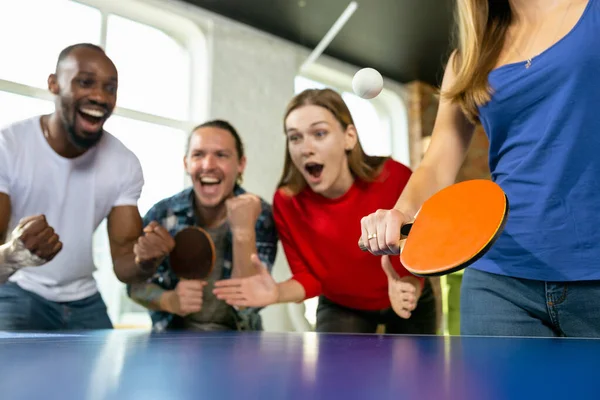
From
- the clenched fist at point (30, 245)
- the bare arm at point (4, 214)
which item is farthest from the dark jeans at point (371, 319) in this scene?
the bare arm at point (4, 214)

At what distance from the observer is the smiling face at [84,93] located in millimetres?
1383

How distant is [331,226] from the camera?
56.2 inches

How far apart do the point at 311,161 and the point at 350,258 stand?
0.96 feet

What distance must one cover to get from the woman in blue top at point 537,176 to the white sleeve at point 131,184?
889 millimetres

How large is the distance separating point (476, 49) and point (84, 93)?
1001 mm

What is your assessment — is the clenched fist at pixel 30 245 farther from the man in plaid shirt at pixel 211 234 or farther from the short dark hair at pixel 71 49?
the short dark hair at pixel 71 49

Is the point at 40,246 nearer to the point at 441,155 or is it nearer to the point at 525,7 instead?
the point at 441,155

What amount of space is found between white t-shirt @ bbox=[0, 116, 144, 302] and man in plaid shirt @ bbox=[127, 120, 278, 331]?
0.50 ft

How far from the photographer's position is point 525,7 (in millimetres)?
815

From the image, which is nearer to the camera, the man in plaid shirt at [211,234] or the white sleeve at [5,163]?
the white sleeve at [5,163]

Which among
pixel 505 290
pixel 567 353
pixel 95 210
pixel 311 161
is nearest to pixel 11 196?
pixel 95 210

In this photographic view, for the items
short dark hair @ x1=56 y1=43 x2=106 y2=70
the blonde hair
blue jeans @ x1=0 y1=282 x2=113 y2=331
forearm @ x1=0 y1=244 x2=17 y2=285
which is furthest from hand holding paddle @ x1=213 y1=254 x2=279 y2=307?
short dark hair @ x1=56 y1=43 x2=106 y2=70

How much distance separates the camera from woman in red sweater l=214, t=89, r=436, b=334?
A: 1.42 meters

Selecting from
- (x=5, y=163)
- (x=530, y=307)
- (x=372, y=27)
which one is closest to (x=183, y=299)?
(x=5, y=163)
